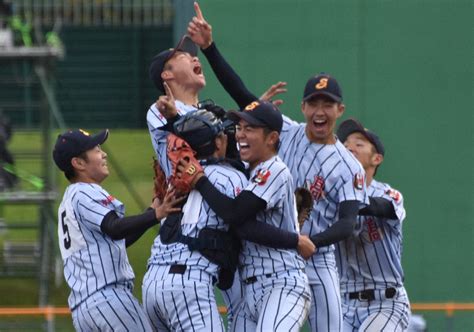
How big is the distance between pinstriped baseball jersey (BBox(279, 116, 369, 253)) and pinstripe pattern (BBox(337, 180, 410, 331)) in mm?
567

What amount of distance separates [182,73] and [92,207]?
84cm

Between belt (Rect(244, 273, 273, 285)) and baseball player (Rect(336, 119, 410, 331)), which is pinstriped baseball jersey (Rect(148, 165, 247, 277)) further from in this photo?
baseball player (Rect(336, 119, 410, 331))

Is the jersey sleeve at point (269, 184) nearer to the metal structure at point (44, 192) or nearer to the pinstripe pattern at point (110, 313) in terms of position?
the pinstripe pattern at point (110, 313)

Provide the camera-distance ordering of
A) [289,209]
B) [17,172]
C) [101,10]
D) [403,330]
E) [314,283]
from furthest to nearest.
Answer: [101,10]
[17,172]
[403,330]
[314,283]
[289,209]

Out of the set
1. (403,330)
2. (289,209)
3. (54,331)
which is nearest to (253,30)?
(54,331)

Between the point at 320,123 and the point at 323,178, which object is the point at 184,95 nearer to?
the point at 320,123

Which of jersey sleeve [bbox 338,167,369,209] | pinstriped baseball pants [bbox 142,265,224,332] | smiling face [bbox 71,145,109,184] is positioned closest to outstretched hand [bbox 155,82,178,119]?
smiling face [bbox 71,145,109,184]

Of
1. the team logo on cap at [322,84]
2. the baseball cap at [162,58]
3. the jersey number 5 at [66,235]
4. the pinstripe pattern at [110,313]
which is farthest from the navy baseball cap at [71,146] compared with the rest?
the team logo on cap at [322,84]

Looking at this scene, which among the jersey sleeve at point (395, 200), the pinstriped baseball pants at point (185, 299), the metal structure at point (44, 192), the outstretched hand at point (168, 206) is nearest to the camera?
the pinstriped baseball pants at point (185, 299)

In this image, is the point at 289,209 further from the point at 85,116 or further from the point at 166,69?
the point at 85,116

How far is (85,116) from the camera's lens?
51.0 feet

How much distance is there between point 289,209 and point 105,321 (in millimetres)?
1083

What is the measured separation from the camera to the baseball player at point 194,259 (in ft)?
19.6

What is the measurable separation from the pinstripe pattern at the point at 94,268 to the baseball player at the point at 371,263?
4.91 feet
